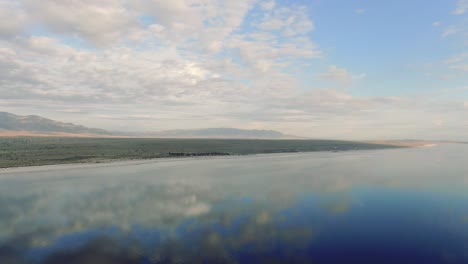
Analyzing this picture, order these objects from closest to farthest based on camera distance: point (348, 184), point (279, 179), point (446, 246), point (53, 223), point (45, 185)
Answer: point (446, 246)
point (53, 223)
point (45, 185)
point (348, 184)
point (279, 179)

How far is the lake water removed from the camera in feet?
42.2

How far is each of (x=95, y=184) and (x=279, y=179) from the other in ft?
61.3

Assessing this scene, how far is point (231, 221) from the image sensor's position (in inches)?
677

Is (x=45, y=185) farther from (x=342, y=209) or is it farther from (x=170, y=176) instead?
(x=342, y=209)

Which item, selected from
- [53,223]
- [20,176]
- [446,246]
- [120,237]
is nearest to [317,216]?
[446,246]

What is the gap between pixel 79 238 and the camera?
14633 mm

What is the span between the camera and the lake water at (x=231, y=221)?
12.9m

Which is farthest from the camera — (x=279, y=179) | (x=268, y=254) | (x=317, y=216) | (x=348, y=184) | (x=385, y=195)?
(x=279, y=179)

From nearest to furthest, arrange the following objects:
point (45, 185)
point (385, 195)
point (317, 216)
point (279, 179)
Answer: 1. point (317, 216)
2. point (385, 195)
3. point (45, 185)
4. point (279, 179)

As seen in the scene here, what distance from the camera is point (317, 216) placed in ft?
60.6

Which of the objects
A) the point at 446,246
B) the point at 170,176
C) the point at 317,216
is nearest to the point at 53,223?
the point at 317,216

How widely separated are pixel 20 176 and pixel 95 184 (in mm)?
10962

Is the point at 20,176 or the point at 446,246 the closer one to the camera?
the point at 446,246

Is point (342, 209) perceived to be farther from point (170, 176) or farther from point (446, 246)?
point (170, 176)
